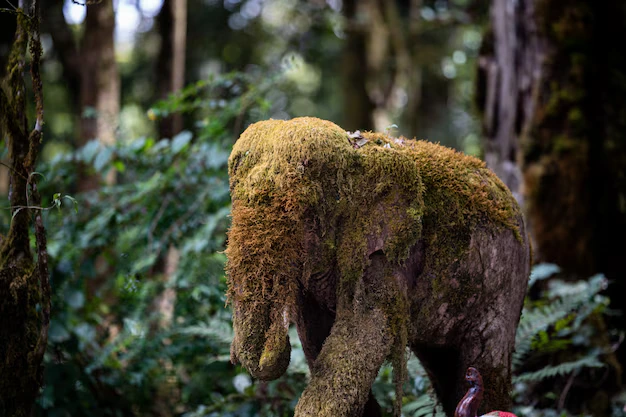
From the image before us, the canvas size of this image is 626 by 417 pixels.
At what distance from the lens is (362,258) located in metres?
2.73

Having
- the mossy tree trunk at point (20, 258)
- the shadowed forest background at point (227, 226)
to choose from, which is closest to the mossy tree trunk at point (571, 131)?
the shadowed forest background at point (227, 226)

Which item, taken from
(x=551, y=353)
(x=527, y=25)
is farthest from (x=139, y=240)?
(x=527, y=25)

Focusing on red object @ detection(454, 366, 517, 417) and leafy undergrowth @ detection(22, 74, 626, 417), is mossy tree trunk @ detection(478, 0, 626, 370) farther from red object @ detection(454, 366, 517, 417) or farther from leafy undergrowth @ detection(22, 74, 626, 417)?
red object @ detection(454, 366, 517, 417)

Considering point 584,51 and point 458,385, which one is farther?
point 584,51

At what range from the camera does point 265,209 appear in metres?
2.60

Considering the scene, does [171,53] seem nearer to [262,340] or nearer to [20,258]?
[20,258]

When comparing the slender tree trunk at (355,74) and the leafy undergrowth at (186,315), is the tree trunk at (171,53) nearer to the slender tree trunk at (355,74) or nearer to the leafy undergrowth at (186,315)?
the leafy undergrowth at (186,315)

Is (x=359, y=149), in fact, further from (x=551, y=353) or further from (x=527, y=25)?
(x=527, y=25)

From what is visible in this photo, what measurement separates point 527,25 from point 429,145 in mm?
4009

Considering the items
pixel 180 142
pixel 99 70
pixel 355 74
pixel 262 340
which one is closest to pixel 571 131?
pixel 180 142

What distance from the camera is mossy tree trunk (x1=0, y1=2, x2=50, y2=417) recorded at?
3.13 m

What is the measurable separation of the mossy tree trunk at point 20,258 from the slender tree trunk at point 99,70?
4.85 metres

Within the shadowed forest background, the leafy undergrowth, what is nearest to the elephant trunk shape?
the shadowed forest background

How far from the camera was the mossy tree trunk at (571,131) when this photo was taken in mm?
6117
